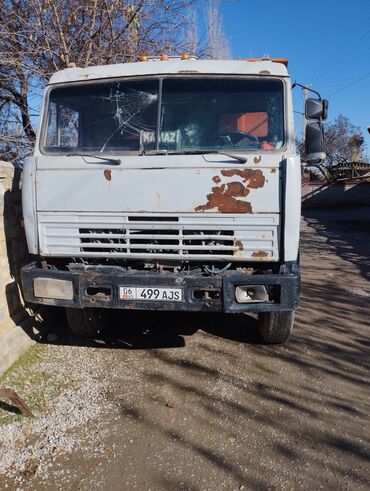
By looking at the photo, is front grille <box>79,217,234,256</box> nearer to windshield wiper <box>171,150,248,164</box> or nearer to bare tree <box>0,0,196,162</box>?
windshield wiper <box>171,150,248,164</box>

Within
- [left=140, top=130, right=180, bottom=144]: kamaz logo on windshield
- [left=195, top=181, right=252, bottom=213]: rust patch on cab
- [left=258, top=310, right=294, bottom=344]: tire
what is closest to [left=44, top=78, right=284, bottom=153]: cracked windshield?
[left=140, top=130, right=180, bottom=144]: kamaz logo on windshield

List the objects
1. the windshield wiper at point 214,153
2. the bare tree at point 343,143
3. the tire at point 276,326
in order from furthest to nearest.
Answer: the bare tree at point 343,143, the tire at point 276,326, the windshield wiper at point 214,153

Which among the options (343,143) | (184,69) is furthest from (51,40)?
(343,143)

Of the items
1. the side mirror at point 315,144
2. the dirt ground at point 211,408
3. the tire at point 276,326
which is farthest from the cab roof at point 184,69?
the dirt ground at point 211,408

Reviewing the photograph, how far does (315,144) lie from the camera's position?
4246 millimetres

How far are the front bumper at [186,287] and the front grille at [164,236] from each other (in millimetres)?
162

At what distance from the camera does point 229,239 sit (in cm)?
361

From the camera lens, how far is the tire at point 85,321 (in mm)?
4356

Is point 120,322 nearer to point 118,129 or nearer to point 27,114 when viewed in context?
point 118,129

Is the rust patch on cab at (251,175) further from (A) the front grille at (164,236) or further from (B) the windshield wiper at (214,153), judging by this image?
(A) the front grille at (164,236)

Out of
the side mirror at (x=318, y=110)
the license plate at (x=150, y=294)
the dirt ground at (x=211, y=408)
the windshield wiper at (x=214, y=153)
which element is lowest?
the dirt ground at (x=211, y=408)

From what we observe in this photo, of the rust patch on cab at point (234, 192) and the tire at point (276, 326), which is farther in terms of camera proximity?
the tire at point (276, 326)

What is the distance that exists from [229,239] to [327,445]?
161 cm

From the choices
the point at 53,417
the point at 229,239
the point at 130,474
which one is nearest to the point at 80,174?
the point at 229,239
